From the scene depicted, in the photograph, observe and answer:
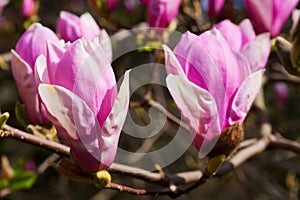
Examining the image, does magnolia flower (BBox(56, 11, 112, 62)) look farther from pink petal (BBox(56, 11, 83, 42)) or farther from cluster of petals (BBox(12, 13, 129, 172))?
cluster of petals (BBox(12, 13, 129, 172))

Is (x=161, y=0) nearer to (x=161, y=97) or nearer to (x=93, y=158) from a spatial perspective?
(x=93, y=158)

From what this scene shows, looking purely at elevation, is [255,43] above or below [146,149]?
above

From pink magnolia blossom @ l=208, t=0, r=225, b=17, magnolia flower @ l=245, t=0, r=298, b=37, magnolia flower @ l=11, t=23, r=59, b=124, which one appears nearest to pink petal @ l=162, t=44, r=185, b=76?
magnolia flower @ l=11, t=23, r=59, b=124

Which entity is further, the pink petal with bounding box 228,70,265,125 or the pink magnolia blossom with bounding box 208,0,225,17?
the pink magnolia blossom with bounding box 208,0,225,17

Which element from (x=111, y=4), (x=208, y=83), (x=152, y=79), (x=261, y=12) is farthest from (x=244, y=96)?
(x=111, y=4)

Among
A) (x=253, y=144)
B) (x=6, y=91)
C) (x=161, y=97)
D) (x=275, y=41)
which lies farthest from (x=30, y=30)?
(x=6, y=91)
